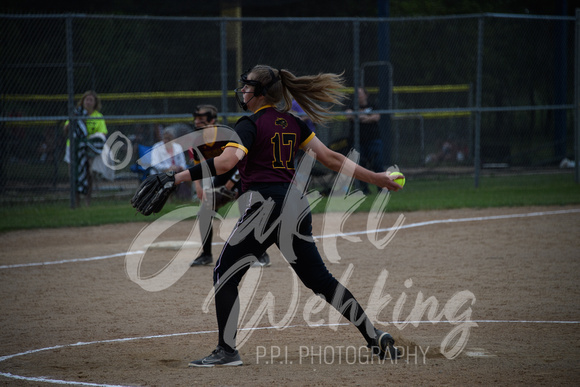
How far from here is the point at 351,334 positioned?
598cm

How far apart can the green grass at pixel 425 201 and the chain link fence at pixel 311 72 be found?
2.95ft

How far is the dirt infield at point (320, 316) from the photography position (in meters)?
4.88

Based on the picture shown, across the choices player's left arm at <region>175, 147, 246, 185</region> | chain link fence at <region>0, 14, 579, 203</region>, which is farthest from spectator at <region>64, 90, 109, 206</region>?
player's left arm at <region>175, 147, 246, 185</region>

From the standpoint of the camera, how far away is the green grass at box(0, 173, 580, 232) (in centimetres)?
1253

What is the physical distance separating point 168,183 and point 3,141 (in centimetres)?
1154

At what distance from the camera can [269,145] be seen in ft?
16.5

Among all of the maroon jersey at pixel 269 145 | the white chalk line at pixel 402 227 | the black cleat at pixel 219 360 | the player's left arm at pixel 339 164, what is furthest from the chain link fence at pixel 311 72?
the black cleat at pixel 219 360

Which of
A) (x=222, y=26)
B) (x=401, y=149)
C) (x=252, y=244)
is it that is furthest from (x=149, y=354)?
(x=401, y=149)

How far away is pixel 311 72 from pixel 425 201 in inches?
294

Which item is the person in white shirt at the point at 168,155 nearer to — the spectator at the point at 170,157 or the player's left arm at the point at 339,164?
the spectator at the point at 170,157

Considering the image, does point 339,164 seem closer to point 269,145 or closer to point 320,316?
point 269,145

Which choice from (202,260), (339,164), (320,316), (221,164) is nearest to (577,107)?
(202,260)

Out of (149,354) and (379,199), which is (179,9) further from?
→ (149,354)

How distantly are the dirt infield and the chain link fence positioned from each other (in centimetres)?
469
